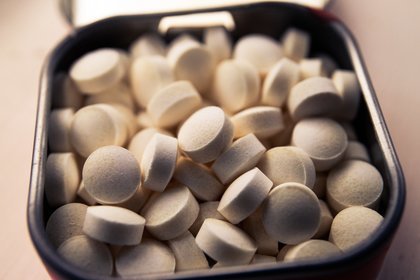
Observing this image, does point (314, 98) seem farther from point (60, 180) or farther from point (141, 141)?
point (60, 180)

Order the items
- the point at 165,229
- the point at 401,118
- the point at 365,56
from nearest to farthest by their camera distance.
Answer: the point at 165,229 → the point at 401,118 → the point at 365,56

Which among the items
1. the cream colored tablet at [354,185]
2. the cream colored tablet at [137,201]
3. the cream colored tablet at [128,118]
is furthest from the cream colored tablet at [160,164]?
the cream colored tablet at [354,185]

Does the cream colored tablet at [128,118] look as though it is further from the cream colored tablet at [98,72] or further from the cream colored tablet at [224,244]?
the cream colored tablet at [224,244]

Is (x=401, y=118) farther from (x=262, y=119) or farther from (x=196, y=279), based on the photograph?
(x=196, y=279)

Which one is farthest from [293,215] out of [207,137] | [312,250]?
[207,137]

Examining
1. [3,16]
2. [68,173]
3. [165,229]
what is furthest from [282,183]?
[3,16]

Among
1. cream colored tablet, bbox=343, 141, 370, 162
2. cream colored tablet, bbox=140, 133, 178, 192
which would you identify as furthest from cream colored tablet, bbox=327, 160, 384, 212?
cream colored tablet, bbox=140, 133, 178, 192
